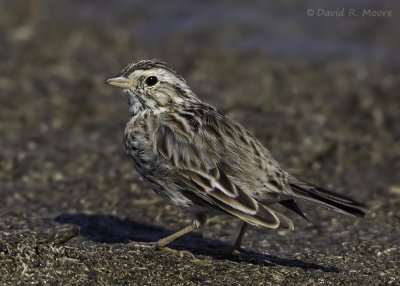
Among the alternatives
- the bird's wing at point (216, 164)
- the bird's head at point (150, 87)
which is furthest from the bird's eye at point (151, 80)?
the bird's wing at point (216, 164)

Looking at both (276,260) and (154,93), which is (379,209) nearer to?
(276,260)

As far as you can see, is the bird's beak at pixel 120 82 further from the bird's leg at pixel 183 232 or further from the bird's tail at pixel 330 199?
the bird's tail at pixel 330 199

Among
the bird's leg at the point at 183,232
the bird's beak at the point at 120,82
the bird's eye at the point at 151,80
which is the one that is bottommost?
the bird's leg at the point at 183,232

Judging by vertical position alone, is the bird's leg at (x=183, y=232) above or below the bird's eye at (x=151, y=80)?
below

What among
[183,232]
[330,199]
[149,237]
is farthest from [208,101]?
[330,199]

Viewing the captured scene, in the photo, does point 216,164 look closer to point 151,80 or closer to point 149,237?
point 151,80

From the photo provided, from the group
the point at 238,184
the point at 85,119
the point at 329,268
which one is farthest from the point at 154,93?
the point at 85,119

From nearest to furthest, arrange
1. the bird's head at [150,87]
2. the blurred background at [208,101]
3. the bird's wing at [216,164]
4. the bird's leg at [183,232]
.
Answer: the bird's wing at [216,164], the bird's leg at [183,232], the bird's head at [150,87], the blurred background at [208,101]

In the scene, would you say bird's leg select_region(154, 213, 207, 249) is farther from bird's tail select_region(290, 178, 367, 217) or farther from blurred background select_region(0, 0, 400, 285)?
bird's tail select_region(290, 178, 367, 217)
